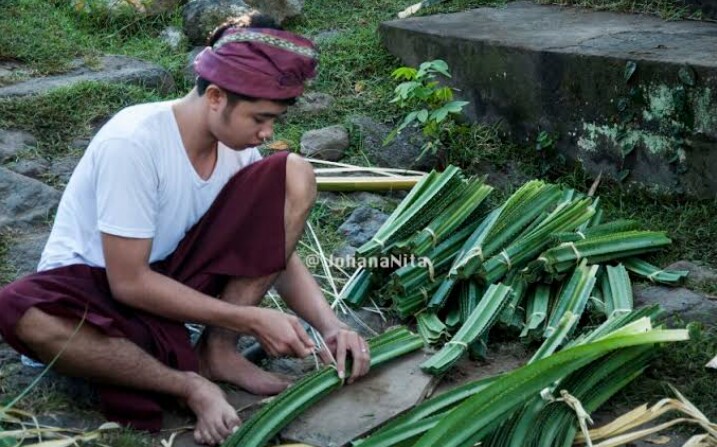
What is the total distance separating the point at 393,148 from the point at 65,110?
64.3 inches

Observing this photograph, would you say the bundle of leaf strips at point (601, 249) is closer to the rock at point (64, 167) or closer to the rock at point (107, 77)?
the rock at point (64, 167)

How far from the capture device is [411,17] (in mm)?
6742

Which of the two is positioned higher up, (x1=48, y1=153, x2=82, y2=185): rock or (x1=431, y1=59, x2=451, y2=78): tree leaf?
(x1=431, y1=59, x2=451, y2=78): tree leaf

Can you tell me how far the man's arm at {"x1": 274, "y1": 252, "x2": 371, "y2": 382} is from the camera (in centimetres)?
355

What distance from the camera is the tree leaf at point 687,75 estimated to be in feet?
15.9

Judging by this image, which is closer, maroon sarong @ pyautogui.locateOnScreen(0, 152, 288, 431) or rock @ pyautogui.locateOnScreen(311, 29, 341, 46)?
maroon sarong @ pyautogui.locateOnScreen(0, 152, 288, 431)

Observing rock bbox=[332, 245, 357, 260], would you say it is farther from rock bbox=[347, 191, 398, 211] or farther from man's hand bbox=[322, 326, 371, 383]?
man's hand bbox=[322, 326, 371, 383]

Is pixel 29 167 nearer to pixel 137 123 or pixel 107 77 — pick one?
pixel 107 77

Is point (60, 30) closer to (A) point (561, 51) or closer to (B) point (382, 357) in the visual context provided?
(A) point (561, 51)

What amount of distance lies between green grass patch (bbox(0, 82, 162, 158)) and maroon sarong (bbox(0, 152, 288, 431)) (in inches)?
77.9

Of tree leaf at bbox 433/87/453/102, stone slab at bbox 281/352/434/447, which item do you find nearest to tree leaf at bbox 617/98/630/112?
tree leaf at bbox 433/87/453/102

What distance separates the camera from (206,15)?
654 centimetres

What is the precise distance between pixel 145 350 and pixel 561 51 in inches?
107

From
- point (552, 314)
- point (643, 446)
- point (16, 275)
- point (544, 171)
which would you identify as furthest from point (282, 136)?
point (643, 446)
